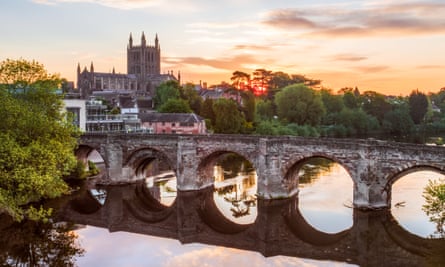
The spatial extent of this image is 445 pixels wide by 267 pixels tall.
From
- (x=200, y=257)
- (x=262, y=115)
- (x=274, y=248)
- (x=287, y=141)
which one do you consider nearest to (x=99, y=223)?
(x=200, y=257)

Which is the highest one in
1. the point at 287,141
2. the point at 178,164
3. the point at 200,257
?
the point at 287,141

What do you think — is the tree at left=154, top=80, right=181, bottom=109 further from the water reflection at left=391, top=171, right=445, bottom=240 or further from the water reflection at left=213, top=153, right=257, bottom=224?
the water reflection at left=391, top=171, right=445, bottom=240

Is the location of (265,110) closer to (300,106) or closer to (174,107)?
(300,106)

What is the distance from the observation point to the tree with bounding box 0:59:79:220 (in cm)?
2712

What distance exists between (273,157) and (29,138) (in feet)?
61.0

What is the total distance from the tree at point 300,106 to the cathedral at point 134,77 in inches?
1864

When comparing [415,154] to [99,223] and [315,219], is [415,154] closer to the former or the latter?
[315,219]

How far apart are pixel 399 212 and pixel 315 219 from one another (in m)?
6.25

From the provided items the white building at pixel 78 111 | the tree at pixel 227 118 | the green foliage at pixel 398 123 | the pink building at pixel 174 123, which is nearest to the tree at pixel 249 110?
the tree at pixel 227 118

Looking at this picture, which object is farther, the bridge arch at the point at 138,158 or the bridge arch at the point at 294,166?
the bridge arch at the point at 138,158

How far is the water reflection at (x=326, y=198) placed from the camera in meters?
30.2

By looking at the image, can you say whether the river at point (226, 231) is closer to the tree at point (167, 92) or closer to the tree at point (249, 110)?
the tree at point (249, 110)

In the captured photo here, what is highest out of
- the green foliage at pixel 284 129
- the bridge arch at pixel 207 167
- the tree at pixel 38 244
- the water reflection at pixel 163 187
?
the green foliage at pixel 284 129

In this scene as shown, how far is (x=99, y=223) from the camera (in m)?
31.8
